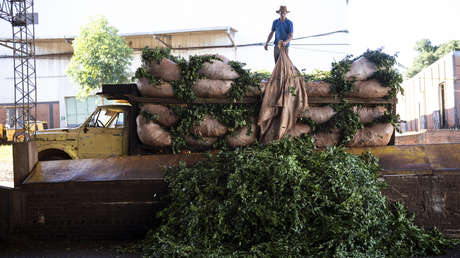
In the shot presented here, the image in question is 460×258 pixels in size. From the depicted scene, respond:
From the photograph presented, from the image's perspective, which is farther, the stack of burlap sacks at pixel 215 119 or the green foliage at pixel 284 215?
the stack of burlap sacks at pixel 215 119

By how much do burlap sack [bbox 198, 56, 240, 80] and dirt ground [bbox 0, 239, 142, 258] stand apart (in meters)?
2.82

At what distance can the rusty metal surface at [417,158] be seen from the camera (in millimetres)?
5246

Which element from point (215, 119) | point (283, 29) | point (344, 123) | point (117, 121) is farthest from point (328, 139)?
point (117, 121)

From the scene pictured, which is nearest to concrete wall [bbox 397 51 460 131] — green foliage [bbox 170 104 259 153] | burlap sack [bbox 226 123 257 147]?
burlap sack [bbox 226 123 257 147]

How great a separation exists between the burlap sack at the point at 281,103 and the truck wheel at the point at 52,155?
5159mm

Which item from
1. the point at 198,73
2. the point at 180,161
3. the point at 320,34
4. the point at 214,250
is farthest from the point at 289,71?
the point at 320,34

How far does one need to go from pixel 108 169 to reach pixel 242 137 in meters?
2.14

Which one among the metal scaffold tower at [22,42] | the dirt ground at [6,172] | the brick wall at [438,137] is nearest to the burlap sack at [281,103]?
the metal scaffold tower at [22,42]

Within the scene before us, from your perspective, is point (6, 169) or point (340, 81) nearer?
point (340, 81)

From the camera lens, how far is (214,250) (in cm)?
426

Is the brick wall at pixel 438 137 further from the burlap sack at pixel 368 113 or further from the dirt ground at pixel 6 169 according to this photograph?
the dirt ground at pixel 6 169

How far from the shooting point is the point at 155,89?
5.78 m

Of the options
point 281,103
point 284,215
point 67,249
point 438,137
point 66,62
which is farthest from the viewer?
point 66,62

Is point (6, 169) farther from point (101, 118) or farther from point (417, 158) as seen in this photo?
point (417, 158)
